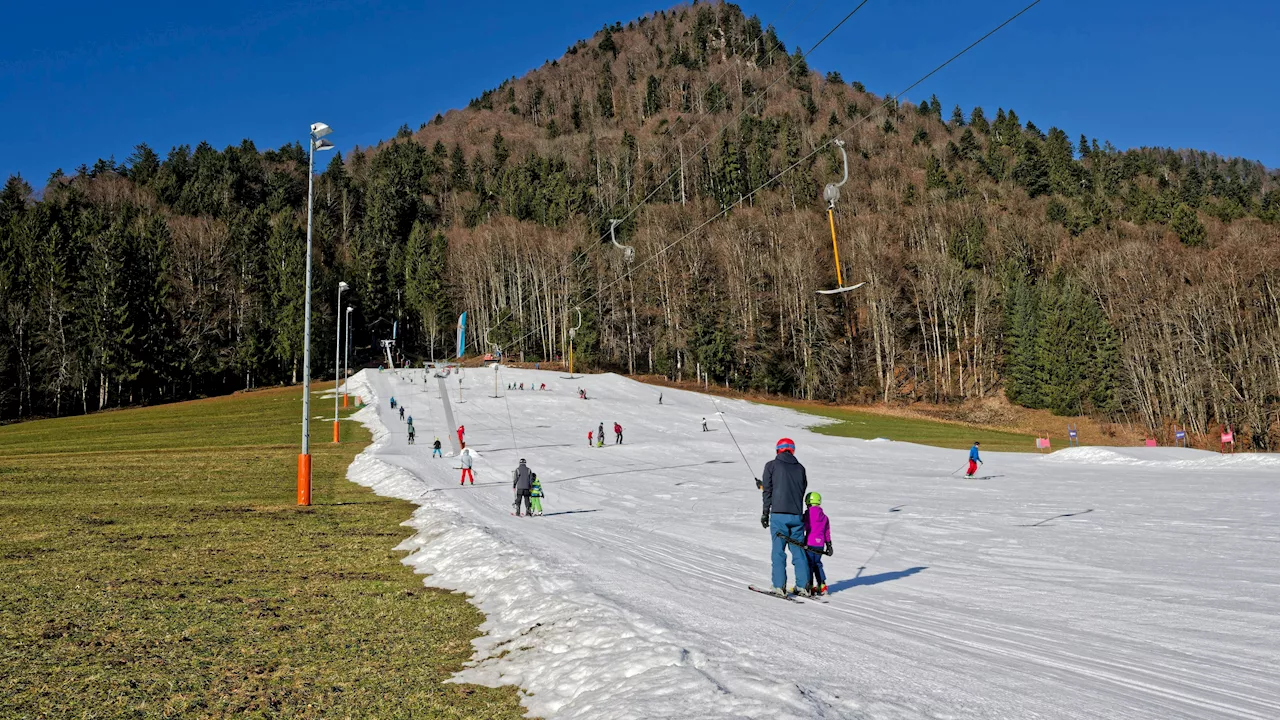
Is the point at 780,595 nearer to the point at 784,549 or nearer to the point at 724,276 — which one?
the point at 784,549

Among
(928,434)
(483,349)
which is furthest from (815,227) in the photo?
(483,349)

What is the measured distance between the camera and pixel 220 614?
8359mm

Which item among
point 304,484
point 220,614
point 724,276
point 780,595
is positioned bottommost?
point 780,595

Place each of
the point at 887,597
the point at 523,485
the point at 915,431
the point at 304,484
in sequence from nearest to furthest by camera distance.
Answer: the point at 887,597, the point at 304,484, the point at 523,485, the point at 915,431

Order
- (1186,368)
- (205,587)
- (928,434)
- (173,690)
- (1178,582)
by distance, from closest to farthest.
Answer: (173,690), (205,587), (1178,582), (928,434), (1186,368)

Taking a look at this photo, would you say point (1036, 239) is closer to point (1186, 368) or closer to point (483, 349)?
point (1186, 368)

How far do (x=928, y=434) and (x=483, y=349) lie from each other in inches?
2353

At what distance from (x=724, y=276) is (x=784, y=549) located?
80259 mm

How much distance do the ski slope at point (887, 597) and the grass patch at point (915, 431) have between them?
2477cm

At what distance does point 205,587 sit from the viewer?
31.8ft

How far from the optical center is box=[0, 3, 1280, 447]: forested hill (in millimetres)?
70312

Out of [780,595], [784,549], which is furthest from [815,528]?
[780,595]

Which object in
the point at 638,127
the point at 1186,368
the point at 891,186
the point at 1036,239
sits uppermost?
the point at 638,127

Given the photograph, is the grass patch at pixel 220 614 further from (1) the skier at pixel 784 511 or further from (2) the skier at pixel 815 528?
(2) the skier at pixel 815 528
